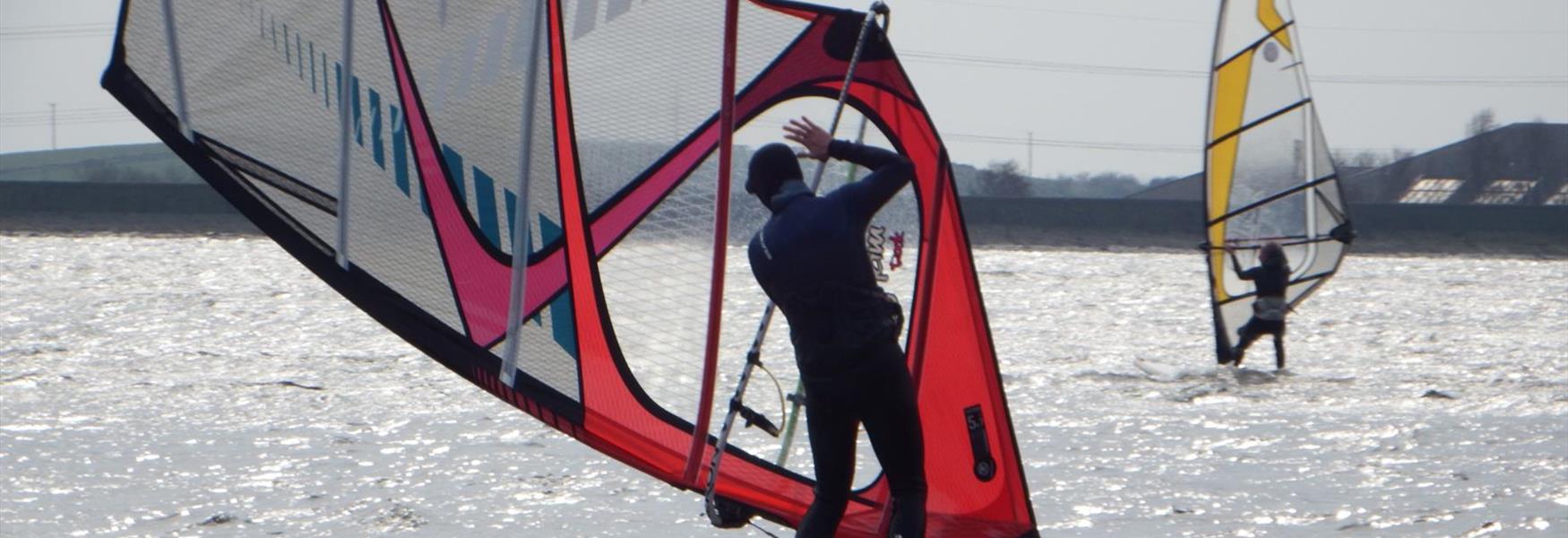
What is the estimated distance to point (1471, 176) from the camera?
144ft

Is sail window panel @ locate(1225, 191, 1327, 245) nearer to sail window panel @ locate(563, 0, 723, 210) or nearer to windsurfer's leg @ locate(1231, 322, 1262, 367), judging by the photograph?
windsurfer's leg @ locate(1231, 322, 1262, 367)

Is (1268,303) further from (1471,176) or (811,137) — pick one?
(1471,176)

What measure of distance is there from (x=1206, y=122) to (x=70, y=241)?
18.8 m

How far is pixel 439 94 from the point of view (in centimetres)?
397

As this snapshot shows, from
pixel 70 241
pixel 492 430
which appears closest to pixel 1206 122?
pixel 492 430

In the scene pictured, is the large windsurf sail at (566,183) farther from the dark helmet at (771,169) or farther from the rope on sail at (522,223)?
the dark helmet at (771,169)

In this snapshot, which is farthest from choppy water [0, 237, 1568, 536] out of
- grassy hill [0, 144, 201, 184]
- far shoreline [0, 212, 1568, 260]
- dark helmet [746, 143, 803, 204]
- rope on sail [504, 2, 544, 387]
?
grassy hill [0, 144, 201, 184]

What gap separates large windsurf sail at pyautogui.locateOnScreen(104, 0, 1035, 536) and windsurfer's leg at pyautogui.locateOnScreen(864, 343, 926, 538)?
0.42 m

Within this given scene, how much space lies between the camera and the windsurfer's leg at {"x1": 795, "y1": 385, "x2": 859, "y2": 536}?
Answer: 146 inches

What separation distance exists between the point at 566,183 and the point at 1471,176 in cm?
4375

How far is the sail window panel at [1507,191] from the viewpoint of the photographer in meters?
41.6

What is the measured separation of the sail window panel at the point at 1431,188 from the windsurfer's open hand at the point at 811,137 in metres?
42.4

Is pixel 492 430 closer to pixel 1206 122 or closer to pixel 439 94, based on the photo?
pixel 439 94

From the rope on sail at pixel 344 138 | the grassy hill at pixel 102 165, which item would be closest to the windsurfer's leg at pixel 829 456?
the rope on sail at pixel 344 138
